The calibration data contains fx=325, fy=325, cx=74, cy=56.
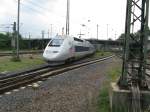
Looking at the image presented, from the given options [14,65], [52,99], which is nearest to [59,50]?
[14,65]

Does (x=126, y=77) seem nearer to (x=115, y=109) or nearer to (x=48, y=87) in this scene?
(x=115, y=109)

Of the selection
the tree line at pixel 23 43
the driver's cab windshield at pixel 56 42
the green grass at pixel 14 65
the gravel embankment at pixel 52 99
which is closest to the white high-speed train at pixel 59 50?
the driver's cab windshield at pixel 56 42

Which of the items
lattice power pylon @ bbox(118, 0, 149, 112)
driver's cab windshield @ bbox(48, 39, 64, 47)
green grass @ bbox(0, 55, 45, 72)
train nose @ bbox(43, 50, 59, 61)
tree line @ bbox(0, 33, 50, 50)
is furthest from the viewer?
tree line @ bbox(0, 33, 50, 50)

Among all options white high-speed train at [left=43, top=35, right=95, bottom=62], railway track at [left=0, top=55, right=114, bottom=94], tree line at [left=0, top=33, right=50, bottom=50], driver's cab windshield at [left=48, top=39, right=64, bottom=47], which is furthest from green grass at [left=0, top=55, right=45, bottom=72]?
tree line at [left=0, top=33, right=50, bottom=50]

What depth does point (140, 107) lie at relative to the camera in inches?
372

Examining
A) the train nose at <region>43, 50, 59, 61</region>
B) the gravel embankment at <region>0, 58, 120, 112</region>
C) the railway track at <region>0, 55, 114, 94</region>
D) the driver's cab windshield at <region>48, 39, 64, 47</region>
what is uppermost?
the driver's cab windshield at <region>48, 39, 64, 47</region>

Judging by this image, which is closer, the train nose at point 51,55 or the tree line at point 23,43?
the train nose at point 51,55

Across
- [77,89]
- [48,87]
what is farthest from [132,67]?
[48,87]

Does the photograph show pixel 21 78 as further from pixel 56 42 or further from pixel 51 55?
pixel 56 42

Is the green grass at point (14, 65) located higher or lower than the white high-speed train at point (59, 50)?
lower

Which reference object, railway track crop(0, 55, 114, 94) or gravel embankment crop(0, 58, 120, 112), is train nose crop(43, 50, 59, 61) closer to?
railway track crop(0, 55, 114, 94)

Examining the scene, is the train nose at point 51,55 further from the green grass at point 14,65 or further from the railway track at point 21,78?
the railway track at point 21,78

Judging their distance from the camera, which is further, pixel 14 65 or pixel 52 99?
pixel 14 65

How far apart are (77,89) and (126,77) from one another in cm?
430
